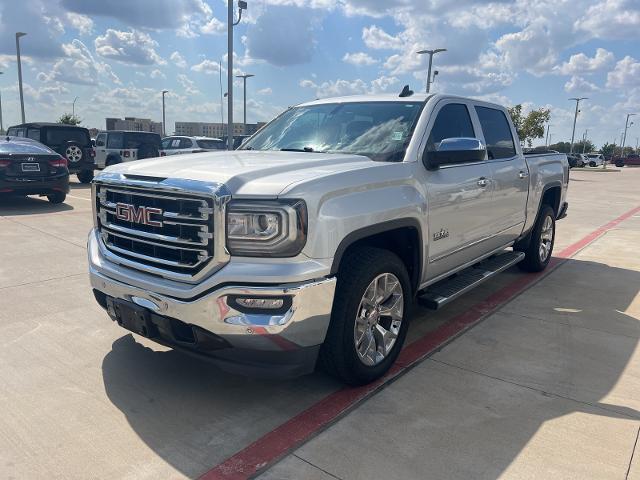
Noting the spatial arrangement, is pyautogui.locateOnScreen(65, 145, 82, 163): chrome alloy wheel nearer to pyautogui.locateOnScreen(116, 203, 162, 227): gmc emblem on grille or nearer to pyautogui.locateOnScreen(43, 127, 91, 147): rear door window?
pyautogui.locateOnScreen(43, 127, 91, 147): rear door window

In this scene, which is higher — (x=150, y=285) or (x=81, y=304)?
(x=150, y=285)

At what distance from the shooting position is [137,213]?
3.15 m

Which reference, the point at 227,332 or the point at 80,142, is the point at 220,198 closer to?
the point at 227,332

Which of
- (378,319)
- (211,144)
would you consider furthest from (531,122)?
(378,319)

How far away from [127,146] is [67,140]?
3.33m

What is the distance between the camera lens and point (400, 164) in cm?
350

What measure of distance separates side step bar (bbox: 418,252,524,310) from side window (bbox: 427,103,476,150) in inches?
45.2

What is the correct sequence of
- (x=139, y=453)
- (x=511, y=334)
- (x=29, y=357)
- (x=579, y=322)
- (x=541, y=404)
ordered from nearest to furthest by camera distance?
(x=139, y=453) < (x=541, y=404) < (x=29, y=357) < (x=511, y=334) < (x=579, y=322)

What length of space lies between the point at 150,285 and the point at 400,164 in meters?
1.77

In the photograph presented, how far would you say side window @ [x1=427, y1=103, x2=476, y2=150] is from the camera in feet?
13.1

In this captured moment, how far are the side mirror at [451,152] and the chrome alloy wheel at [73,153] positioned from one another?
13988 millimetres

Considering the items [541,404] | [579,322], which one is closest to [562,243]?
[579,322]

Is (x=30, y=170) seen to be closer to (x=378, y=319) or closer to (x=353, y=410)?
(x=378, y=319)

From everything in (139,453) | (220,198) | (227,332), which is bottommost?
(139,453)
